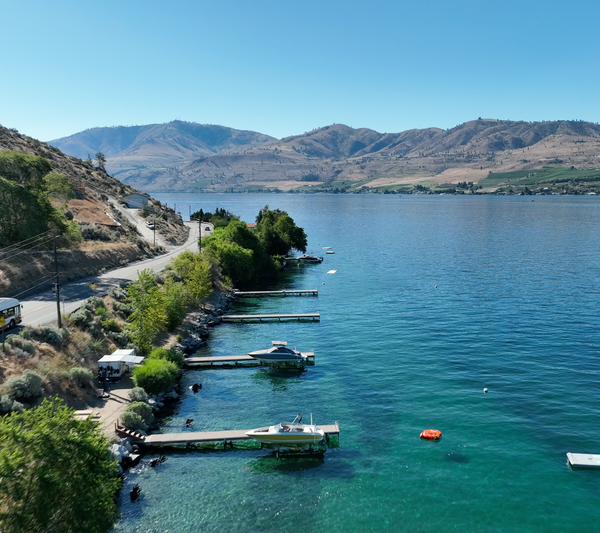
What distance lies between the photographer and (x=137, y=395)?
140ft

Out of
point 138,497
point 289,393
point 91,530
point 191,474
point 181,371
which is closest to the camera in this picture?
point 91,530

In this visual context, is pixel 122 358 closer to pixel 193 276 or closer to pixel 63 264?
pixel 193 276

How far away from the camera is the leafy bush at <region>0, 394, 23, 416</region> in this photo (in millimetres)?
33344

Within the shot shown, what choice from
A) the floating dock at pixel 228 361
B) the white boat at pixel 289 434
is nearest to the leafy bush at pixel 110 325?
the floating dock at pixel 228 361

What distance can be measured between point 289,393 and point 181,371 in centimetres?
1375

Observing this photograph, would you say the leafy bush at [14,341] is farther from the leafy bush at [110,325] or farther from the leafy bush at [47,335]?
the leafy bush at [110,325]

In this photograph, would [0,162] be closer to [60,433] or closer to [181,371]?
[181,371]

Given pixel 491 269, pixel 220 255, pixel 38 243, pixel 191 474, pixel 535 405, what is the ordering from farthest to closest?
pixel 491 269, pixel 220 255, pixel 38 243, pixel 535 405, pixel 191 474

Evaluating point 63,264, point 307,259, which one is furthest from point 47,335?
point 307,259

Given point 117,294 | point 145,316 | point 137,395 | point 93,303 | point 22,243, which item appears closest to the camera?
point 137,395

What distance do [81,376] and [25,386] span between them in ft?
21.2

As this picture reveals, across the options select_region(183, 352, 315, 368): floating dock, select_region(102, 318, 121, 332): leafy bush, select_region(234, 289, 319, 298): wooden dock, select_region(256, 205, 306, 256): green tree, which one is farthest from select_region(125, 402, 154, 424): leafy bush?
select_region(256, 205, 306, 256): green tree

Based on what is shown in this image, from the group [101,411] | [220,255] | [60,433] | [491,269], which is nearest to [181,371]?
[101,411]

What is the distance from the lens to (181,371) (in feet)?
175
